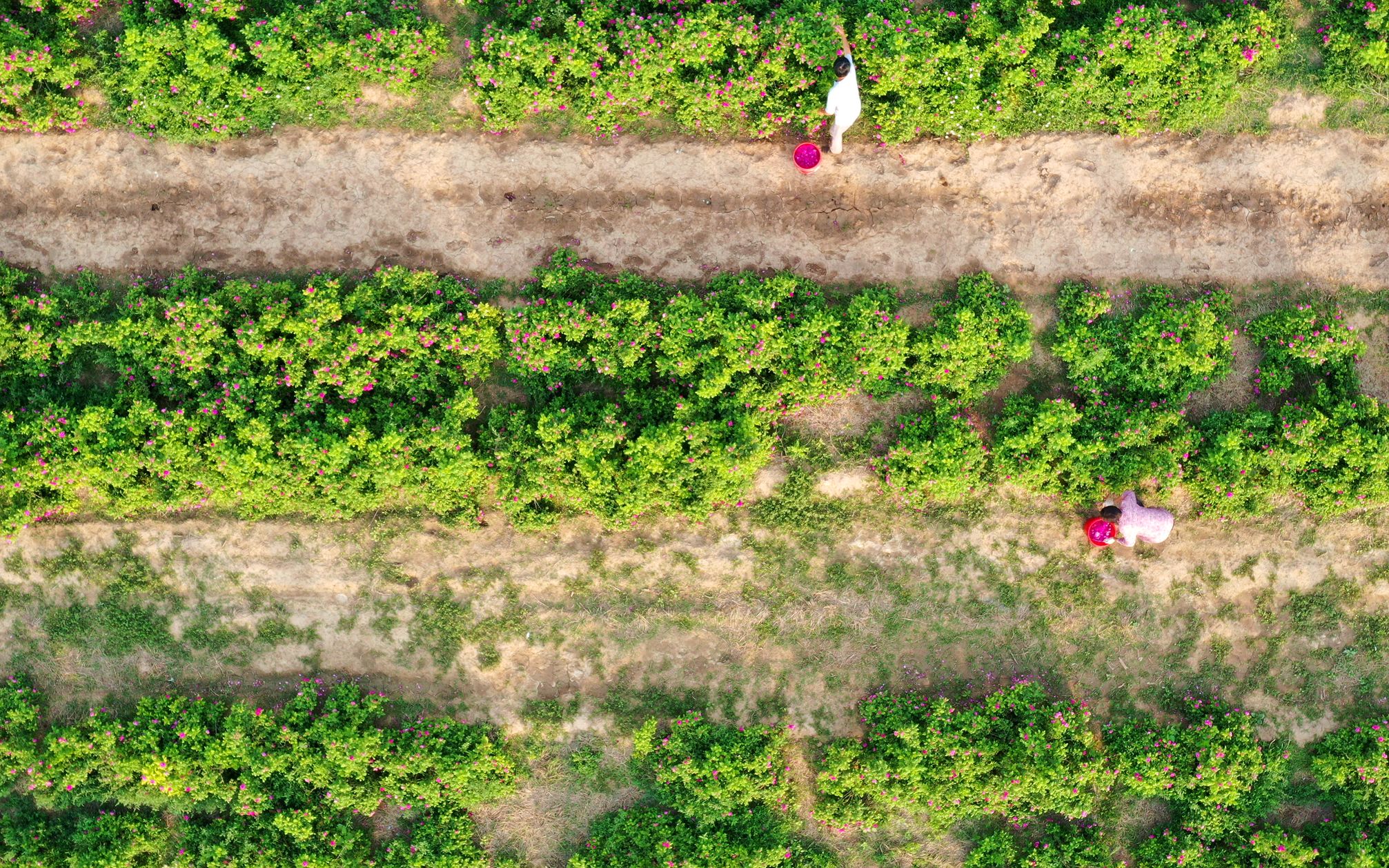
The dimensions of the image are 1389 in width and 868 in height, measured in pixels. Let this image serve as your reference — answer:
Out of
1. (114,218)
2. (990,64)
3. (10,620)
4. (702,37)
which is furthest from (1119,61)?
(10,620)

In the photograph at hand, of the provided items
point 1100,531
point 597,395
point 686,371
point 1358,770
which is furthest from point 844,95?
point 1358,770

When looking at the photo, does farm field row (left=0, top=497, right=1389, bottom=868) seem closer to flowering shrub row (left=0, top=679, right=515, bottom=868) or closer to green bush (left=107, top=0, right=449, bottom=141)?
flowering shrub row (left=0, top=679, right=515, bottom=868)

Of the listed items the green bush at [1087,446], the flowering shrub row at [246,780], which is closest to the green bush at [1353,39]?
the green bush at [1087,446]

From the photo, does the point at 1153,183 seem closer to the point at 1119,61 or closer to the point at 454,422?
the point at 1119,61

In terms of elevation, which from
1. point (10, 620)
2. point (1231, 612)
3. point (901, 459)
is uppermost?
point (901, 459)

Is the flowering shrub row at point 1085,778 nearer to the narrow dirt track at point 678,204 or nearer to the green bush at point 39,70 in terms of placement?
the narrow dirt track at point 678,204
